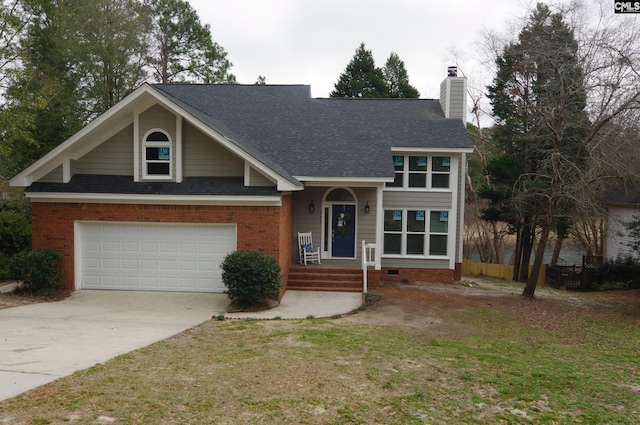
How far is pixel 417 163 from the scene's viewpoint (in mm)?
18984

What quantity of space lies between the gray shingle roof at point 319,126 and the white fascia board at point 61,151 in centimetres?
263

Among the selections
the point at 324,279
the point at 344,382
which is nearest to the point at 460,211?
the point at 324,279

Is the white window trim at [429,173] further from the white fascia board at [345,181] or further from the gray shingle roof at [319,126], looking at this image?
the white fascia board at [345,181]

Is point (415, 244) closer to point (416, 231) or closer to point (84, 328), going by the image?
point (416, 231)

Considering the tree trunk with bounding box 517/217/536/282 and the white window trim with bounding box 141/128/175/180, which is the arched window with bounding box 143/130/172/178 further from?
the tree trunk with bounding box 517/217/536/282

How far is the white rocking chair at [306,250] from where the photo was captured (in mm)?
17234

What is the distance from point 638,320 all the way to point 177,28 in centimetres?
3300

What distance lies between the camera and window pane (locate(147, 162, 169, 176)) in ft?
46.8

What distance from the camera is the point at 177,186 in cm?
1394

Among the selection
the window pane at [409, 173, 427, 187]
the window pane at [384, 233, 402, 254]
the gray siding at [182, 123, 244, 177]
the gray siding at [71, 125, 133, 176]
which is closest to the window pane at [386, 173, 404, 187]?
the window pane at [409, 173, 427, 187]

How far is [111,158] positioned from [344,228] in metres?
8.26

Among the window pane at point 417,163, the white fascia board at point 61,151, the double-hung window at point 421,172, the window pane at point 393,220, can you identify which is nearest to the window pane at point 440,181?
the double-hung window at point 421,172

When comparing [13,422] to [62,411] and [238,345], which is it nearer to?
[62,411]

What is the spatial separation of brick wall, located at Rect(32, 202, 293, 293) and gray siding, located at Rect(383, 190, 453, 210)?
620cm
